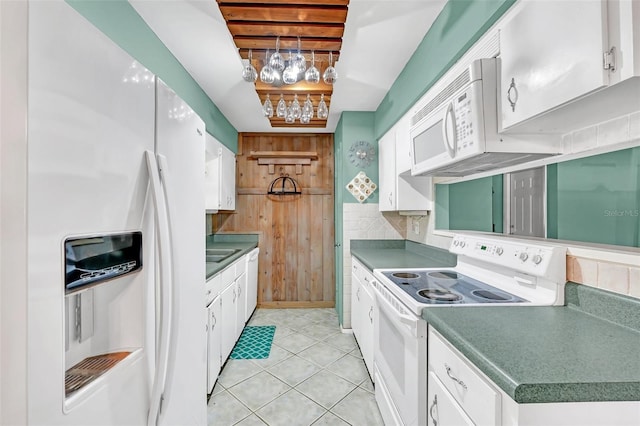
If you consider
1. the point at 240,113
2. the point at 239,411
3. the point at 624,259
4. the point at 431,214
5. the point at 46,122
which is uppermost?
the point at 240,113

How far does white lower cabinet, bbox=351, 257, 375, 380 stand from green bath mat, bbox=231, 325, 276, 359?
35.1 inches

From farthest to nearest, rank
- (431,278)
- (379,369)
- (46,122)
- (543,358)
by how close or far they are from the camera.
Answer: (379,369)
(431,278)
(543,358)
(46,122)

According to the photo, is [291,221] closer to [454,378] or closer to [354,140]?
[354,140]

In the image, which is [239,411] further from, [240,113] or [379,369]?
[240,113]

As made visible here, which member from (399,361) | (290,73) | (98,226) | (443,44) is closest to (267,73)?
(290,73)

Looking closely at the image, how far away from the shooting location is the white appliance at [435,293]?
1.16 m

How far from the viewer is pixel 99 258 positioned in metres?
0.67

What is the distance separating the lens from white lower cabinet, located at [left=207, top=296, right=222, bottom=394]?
1.95 meters

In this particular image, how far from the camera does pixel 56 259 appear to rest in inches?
22.2

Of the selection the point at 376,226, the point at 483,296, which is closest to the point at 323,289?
the point at 376,226

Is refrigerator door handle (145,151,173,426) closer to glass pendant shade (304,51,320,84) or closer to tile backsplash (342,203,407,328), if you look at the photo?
glass pendant shade (304,51,320,84)

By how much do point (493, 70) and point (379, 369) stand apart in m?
1.77

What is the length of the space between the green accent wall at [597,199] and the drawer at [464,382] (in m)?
0.80

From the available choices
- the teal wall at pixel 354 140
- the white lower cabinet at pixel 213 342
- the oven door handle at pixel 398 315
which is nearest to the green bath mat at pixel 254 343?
the white lower cabinet at pixel 213 342
